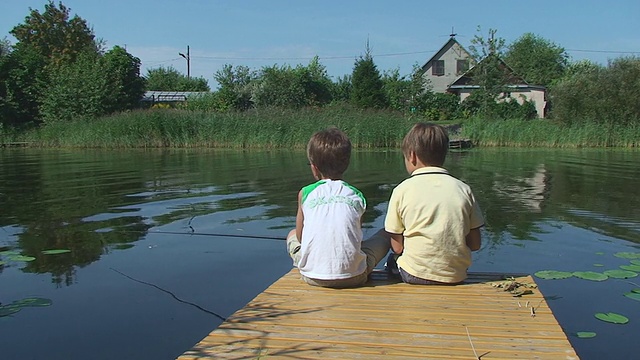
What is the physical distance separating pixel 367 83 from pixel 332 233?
38.6m

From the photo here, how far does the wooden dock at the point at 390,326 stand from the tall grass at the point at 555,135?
2554 centimetres

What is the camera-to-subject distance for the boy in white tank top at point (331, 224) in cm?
381

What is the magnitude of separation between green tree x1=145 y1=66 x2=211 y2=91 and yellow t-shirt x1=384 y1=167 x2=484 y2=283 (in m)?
67.8

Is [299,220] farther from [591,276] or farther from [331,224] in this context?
[591,276]

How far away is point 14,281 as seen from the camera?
5.31 metres

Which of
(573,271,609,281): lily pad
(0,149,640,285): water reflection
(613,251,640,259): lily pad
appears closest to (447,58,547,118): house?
(0,149,640,285): water reflection

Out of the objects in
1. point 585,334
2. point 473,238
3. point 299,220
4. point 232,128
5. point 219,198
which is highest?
point 232,128

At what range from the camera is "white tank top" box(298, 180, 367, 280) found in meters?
3.80

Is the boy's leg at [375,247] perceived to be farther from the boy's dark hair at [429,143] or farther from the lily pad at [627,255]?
the lily pad at [627,255]

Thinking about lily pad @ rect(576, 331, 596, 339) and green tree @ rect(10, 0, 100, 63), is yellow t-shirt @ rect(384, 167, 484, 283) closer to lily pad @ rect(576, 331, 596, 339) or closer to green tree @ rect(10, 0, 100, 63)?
lily pad @ rect(576, 331, 596, 339)

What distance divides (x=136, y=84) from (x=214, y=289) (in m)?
38.8

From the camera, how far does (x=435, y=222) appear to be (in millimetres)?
3840

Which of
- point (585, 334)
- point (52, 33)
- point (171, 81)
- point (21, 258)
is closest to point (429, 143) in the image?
point (585, 334)

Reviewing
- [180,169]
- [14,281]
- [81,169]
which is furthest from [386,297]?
[81,169]
